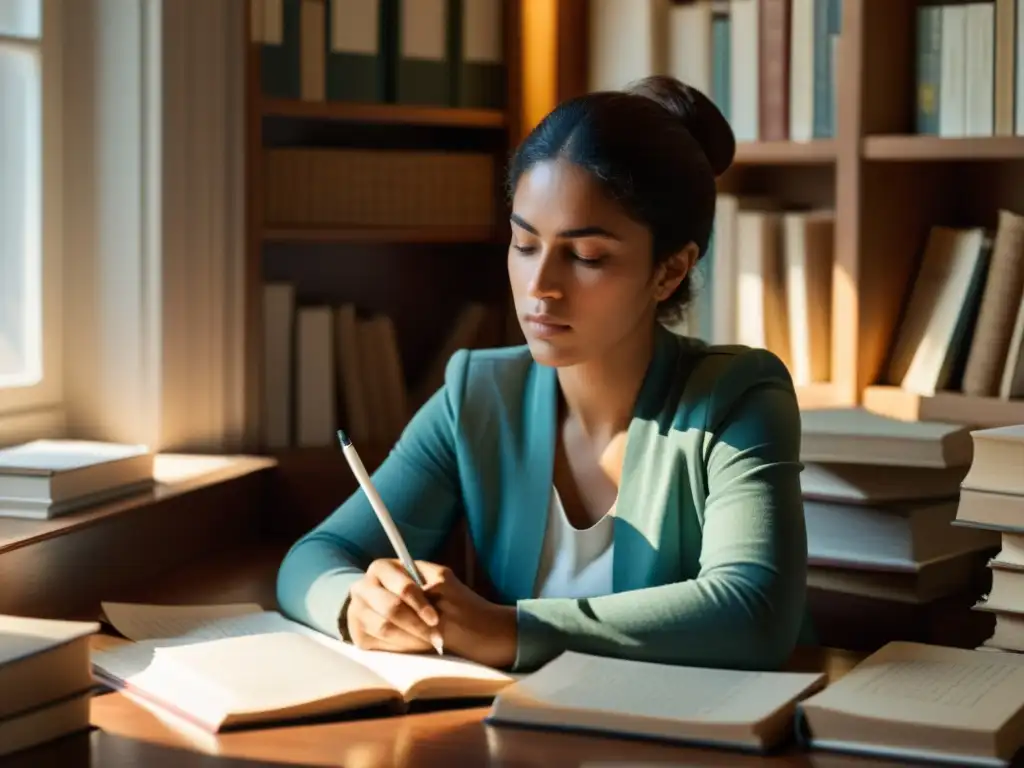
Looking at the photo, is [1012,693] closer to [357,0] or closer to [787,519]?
[787,519]

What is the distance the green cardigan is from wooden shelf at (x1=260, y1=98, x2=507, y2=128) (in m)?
0.87

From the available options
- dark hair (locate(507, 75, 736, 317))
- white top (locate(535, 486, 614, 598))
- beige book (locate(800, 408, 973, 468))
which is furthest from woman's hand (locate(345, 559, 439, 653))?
beige book (locate(800, 408, 973, 468))

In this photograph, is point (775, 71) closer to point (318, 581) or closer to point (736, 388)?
point (736, 388)

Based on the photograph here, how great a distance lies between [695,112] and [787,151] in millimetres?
773

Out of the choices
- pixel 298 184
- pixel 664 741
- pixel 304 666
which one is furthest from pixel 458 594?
pixel 298 184

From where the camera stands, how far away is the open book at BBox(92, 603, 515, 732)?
52.8 inches

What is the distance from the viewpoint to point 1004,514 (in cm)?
169

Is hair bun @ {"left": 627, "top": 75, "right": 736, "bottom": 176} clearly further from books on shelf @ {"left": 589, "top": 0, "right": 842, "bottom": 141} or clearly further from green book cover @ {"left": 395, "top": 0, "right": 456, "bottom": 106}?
green book cover @ {"left": 395, "top": 0, "right": 456, "bottom": 106}

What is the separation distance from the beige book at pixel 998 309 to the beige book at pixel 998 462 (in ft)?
2.63

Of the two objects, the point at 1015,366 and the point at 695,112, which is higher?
the point at 695,112

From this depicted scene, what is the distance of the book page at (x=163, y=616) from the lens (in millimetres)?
1650

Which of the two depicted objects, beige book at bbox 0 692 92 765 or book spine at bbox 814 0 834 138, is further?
book spine at bbox 814 0 834 138

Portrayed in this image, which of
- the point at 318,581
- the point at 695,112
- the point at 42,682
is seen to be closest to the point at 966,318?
the point at 695,112

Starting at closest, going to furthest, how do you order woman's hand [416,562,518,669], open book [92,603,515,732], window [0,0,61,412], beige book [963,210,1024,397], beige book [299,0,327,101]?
open book [92,603,515,732]
woman's hand [416,562,518,669]
window [0,0,61,412]
beige book [963,210,1024,397]
beige book [299,0,327,101]
